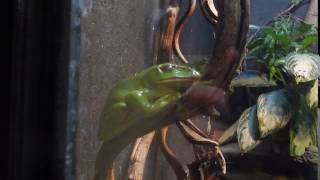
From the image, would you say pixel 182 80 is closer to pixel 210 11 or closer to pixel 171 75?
pixel 171 75

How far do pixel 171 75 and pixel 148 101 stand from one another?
2.7 inches

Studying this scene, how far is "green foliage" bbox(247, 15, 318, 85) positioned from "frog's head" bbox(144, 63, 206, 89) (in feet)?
0.48

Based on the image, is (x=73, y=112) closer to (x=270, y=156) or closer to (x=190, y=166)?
(x=190, y=166)

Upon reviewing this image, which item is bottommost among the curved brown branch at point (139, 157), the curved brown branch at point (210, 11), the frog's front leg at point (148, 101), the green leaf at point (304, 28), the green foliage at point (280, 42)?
the curved brown branch at point (139, 157)

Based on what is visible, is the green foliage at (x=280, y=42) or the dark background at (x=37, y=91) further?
the green foliage at (x=280, y=42)

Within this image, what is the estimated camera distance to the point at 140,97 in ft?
2.45

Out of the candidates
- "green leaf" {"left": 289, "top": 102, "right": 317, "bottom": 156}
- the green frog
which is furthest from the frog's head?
"green leaf" {"left": 289, "top": 102, "right": 317, "bottom": 156}

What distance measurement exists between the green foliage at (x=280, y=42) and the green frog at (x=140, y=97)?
0.14 meters

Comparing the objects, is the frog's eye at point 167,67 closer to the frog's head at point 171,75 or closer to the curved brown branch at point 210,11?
the frog's head at point 171,75

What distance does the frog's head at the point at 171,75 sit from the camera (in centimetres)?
72

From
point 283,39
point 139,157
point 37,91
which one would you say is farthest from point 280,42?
point 37,91

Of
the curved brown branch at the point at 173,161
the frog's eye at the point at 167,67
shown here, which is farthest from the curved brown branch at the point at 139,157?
the frog's eye at the point at 167,67

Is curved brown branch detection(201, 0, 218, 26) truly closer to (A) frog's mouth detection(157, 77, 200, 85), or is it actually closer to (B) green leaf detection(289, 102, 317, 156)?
(A) frog's mouth detection(157, 77, 200, 85)

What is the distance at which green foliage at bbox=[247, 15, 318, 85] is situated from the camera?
78cm
